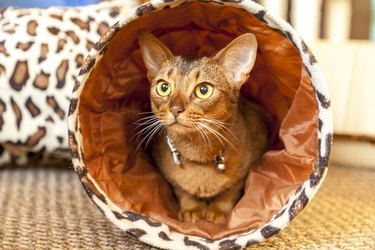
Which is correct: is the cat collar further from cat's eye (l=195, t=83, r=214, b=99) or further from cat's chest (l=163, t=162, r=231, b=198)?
cat's eye (l=195, t=83, r=214, b=99)

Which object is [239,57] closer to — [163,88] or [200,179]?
[163,88]

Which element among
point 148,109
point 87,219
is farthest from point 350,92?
point 87,219

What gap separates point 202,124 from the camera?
1.20 metres

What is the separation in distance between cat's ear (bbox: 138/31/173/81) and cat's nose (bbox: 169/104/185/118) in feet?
0.70

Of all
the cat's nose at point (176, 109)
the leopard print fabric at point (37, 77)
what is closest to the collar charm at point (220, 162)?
the cat's nose at point (176, 109)

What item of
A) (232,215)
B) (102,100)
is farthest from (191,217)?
(102,100)

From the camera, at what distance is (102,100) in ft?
4.27

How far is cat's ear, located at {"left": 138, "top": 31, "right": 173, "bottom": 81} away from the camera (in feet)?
4.24

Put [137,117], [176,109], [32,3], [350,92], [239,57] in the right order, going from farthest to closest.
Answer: [32,3] → [350,92] → [137,117] → [239,57] → [176,109]

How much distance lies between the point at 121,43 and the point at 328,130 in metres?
0.58

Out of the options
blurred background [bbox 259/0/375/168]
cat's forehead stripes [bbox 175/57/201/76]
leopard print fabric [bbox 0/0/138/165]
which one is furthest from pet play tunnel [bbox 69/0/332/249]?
blurred background [bbox 259/0/375/168]

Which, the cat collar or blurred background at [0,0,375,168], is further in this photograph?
blurred background at [0,0,375,168]

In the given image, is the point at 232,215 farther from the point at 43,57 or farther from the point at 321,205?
the point at 43,57

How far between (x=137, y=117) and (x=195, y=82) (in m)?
0.33
